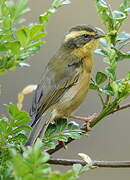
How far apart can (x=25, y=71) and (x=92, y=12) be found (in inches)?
36.9

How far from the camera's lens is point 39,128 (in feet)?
7.04

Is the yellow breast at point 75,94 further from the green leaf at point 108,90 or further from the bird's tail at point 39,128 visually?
the green leaf at point 108,90

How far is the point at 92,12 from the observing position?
528 cm

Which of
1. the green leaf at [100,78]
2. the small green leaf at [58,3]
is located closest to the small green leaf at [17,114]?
the small green leaf at [58,3]

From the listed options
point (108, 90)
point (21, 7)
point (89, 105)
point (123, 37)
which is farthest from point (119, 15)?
point (89, 105)

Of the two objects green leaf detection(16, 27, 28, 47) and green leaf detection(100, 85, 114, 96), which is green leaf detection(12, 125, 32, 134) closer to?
green leaf detection(16, 27, 28, 47)

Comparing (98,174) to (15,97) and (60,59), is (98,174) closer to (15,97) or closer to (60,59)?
(15,97)

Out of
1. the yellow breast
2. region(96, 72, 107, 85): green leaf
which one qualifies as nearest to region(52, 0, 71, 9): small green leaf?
region(96, 72, 107, 85): green leaf

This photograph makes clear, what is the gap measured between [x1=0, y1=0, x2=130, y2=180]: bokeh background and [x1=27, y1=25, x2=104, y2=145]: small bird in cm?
146

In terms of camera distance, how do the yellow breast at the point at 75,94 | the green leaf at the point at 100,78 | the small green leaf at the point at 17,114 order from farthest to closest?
the yellow breast at the point at 75,94 < the green leaf at the point at 100,78 < the small green leaf at the point at 17,114

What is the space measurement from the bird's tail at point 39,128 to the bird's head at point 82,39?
717mm

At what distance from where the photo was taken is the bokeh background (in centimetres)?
499

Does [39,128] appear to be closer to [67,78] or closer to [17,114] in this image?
[17,114]

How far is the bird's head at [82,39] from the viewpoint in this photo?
3.18 m
